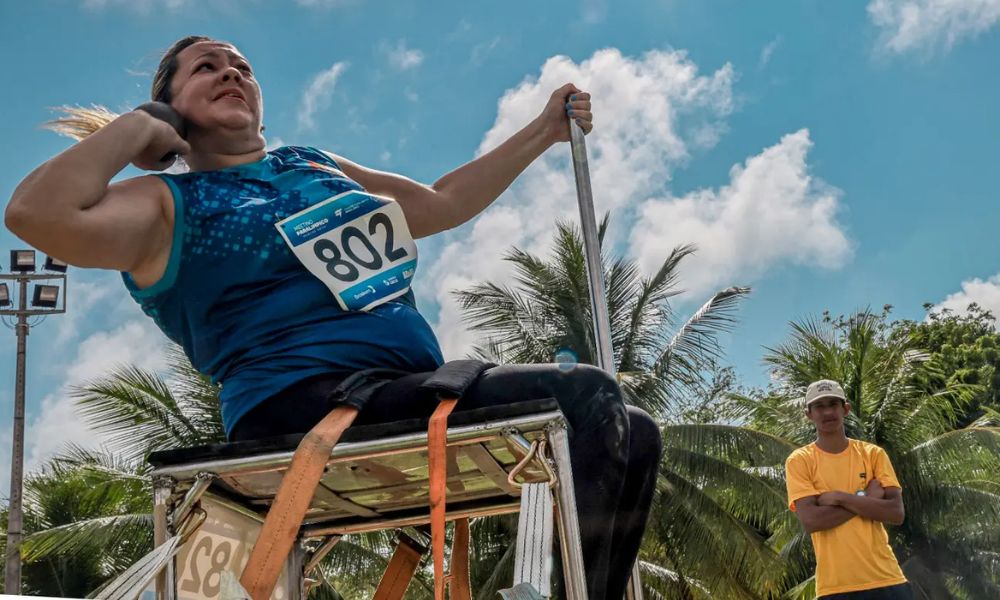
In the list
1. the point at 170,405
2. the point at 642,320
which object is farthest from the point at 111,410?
the point at 642,320

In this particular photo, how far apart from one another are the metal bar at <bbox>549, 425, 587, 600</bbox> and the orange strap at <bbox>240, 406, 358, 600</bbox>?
332 mm

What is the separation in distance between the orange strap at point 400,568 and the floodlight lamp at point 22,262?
62.3 feet

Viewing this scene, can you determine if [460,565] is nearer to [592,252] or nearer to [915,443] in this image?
[592,252]

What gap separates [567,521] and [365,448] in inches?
12.7

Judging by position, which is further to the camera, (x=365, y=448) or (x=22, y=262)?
(x=22, y=262)

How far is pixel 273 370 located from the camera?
1819mm

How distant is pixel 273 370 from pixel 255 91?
671 mm

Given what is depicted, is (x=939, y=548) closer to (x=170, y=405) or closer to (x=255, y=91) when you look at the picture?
(x=170, y=405)

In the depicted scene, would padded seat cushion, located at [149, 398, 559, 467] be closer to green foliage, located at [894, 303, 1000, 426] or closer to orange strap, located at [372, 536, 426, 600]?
orange strap, located at [372, 536, 426, 600]

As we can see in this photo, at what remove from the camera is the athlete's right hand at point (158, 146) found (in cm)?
189

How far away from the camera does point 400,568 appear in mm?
2316

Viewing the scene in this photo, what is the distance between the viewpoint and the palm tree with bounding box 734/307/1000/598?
16953 mm

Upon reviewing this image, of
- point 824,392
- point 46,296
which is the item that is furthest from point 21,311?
point 824,392

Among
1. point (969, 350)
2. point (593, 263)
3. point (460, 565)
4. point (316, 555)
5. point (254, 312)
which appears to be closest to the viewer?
point (254, 312)
